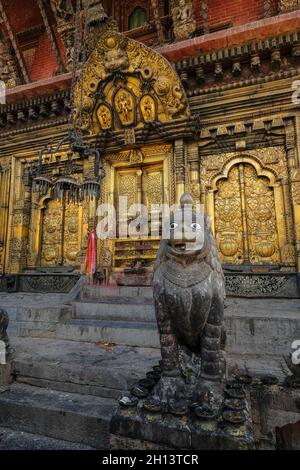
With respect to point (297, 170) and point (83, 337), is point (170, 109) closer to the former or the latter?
point (297, 170)

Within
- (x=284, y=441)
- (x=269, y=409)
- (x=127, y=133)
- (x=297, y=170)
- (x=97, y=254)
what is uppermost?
(x=127, y=133)

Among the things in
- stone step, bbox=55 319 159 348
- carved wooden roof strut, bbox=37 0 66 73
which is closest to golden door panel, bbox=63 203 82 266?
stone step, bbox=55 319 159 348

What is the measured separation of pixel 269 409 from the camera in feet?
7.34

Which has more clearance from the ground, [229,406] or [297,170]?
[297,170]

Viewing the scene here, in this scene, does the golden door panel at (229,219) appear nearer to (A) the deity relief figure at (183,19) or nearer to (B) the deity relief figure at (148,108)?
(B) the deity relief figure at (148,108)

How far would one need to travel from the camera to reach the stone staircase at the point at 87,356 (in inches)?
94.3

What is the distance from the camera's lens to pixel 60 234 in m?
8.55

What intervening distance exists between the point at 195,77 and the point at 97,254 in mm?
5407

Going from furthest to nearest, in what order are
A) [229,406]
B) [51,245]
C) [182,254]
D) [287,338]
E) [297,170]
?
[51,245]
[297,170]
[287,338]
[182,254]
[229,406]

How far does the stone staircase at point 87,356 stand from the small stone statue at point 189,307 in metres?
0.68

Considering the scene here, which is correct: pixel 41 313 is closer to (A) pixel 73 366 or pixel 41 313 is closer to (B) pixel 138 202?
(A) pixel 73 366

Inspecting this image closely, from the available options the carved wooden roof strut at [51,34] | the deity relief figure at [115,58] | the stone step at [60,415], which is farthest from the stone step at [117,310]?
the carved wooden roof strut at [51,34]

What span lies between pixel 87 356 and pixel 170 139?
225 inches
